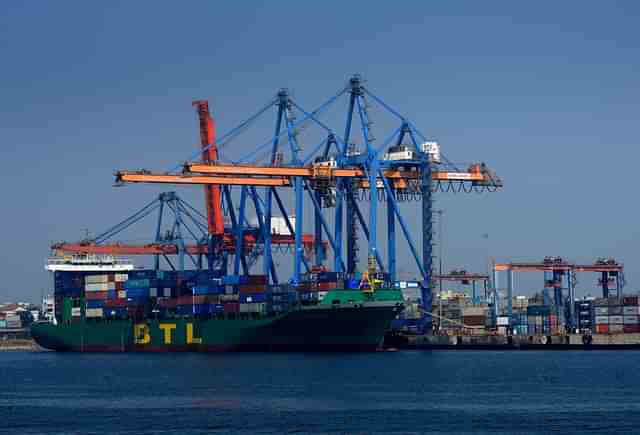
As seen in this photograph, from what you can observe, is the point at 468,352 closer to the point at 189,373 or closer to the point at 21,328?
the point at 189,373

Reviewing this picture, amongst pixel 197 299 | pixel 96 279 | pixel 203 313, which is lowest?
pixel 203 313

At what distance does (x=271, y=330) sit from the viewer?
83750 millimetres

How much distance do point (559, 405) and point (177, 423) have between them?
49.4ft

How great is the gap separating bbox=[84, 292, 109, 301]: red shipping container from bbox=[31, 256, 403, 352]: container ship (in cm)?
10

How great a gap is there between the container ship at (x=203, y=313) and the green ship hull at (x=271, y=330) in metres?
0.07

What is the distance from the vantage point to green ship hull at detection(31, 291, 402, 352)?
80.9 meters

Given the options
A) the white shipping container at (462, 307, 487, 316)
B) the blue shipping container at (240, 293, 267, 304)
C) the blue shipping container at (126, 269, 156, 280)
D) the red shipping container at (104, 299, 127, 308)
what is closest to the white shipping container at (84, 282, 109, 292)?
the red shipping container at (104, 299, 127, 308)

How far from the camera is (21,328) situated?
589ft

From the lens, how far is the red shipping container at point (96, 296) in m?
98.9

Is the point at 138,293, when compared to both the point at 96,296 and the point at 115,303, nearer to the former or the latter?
the point at 115,303

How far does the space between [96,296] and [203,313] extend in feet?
46.2

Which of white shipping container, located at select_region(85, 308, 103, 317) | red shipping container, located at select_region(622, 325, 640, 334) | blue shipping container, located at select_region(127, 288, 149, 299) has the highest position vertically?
blue shipping container, located at select_region(127, 288, 149, 299)

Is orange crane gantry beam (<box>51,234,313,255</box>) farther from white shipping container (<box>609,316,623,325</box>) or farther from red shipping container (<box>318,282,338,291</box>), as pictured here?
white shipping container (<box>609,316,623,325</box>)

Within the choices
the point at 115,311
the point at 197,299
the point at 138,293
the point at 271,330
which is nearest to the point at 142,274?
the point at 138,293
